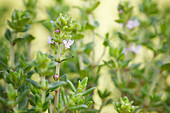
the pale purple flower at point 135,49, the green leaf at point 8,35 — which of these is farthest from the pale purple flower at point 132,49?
the green leaf at point 8,35

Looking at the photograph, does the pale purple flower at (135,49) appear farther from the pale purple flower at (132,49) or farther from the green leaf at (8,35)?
the green leaf at (8,35)

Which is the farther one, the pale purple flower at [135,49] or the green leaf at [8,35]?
the pale purple flower at [135,49]

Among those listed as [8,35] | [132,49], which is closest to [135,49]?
[132,49]

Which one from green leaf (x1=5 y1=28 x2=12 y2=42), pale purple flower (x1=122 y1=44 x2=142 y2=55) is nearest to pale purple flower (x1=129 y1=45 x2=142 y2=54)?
pale purple flower (x1=122 y1=44 x2=142 y2=55)

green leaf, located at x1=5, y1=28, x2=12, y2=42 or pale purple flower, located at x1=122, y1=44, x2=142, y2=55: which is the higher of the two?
green leaf, located at x1=5, y1=28, x2=12, y2=42

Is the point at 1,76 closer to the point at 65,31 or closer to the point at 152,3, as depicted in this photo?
the point at 65,31

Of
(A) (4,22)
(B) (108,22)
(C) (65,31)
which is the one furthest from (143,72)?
(B) (108,22)

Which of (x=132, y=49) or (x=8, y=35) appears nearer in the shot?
(x=8, y=35)

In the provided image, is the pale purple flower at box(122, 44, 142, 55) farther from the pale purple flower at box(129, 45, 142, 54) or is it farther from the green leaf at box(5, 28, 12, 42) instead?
the green leaf at box(5, 28, 12, 42)

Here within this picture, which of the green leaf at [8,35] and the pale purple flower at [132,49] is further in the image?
the pale purple flower at [132,49]

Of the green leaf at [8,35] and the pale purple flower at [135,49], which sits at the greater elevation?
the green leaf at [8,35]

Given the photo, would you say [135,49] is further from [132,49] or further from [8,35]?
[8,35]
